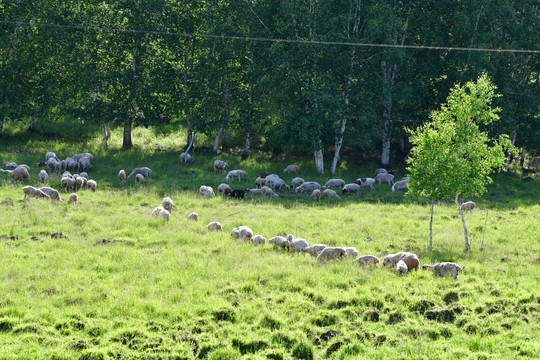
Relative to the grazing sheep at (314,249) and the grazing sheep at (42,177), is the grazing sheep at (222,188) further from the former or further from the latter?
the grazing sheep at (314,249)

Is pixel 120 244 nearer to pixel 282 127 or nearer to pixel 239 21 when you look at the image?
pixel 282 127

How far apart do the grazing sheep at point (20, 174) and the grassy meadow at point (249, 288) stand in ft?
13.2

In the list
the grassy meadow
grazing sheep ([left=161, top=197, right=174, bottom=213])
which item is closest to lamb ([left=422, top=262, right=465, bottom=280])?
the grassy meadow

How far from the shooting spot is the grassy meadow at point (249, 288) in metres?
11.6

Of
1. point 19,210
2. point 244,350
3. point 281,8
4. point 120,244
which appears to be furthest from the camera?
point 281,8

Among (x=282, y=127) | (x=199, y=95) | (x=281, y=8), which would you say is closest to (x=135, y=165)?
(x=199, y=95)

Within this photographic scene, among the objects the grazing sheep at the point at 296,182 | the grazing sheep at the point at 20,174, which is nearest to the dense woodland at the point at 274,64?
the grazing sheep at the point at 296,182

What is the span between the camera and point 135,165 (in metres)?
36.3

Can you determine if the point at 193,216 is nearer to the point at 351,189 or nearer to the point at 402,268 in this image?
the point at 402,268

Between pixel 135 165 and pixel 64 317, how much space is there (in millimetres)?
24830

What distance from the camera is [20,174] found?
28.9 metres

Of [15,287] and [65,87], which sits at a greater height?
[65,87]

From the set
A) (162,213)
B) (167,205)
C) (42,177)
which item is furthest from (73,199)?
(42,177)

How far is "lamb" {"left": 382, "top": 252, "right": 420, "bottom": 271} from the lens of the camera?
16.4 m
